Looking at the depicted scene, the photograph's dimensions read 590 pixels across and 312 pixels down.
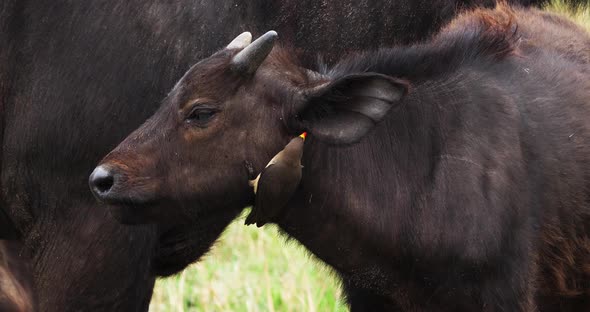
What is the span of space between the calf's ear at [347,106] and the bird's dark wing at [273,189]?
8.5 inches

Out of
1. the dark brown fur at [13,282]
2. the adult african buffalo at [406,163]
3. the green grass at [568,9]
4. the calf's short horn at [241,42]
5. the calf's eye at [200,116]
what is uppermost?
the calf's short horn at [241,42]

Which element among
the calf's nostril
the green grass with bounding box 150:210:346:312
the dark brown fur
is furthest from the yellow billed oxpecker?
the dark brown fur

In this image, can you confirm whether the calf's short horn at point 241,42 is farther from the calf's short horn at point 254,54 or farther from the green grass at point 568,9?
the green grass at point 568,9

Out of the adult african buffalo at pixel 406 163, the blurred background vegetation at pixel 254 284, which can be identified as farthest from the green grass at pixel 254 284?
the adult african buffalo at pixel 406 163

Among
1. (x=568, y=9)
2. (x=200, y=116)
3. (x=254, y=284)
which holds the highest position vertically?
(x=200, y=116)

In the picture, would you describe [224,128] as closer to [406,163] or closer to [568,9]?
[406,163]

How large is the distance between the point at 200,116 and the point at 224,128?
11 centimetres

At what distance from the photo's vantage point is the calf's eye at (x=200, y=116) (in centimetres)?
539

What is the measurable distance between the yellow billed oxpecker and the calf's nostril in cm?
58

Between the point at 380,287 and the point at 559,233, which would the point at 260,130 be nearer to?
the point at 380,287

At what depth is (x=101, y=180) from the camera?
5.27 metres

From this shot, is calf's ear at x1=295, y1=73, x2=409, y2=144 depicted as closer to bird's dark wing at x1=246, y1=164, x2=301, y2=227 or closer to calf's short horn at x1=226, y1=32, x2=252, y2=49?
bird's dark wing at x1=246, y1=164, x2=301, y2=227

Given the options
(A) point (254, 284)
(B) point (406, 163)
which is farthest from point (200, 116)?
(A) point (254, 284)

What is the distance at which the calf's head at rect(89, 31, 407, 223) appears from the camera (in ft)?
17.5
